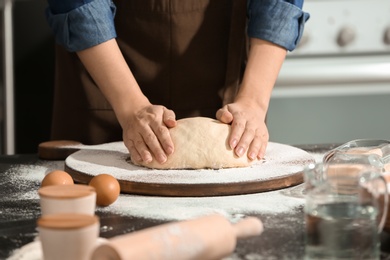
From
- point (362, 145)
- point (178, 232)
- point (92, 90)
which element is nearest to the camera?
point (178, 232)

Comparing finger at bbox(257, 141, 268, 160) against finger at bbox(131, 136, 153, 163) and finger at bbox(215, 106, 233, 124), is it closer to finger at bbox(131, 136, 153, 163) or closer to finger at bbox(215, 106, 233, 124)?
finger at bbox(215, 106, 233, 124)

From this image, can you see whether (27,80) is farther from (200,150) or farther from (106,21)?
(200,150)

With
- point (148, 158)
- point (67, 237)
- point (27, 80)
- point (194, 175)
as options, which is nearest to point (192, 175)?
point (194, 175)

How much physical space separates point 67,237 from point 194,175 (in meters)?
0.54

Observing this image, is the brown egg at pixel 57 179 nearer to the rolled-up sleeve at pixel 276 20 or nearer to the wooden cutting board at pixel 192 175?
the wooden cutting board at pixel 192 175

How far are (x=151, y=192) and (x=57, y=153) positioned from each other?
390 millimetres

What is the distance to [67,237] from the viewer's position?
74cm

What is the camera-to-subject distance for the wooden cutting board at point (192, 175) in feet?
3.95

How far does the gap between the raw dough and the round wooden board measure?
0.06 feet

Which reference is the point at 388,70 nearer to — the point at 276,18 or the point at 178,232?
the point at 276,18

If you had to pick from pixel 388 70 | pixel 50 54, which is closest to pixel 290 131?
pixel 388 70

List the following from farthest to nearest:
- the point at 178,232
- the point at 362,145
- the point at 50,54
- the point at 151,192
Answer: the point at 50,54 < the point at 362,145 < the point at 151,192 < the point at 178,232

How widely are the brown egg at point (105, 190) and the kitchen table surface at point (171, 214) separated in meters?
0.01

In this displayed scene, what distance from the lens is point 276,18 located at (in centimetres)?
158
